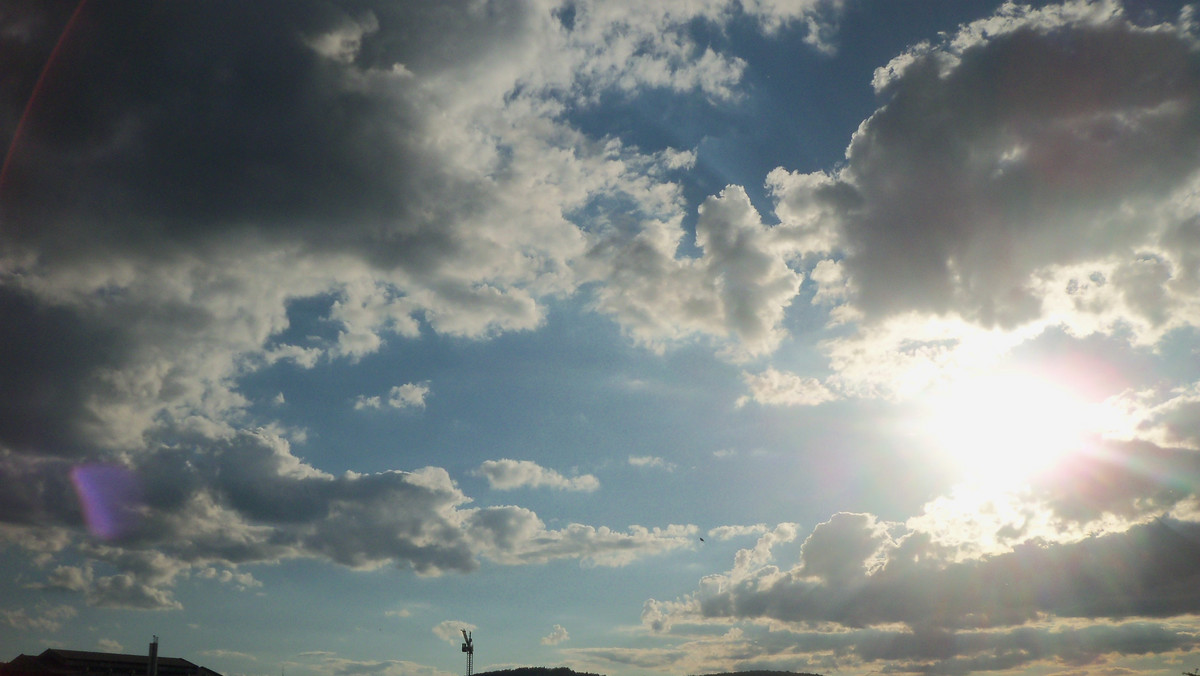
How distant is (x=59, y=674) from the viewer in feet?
650

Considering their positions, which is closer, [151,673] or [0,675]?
[0,675]

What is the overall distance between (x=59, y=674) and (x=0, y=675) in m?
17.7

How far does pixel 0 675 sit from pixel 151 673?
97.0 feet

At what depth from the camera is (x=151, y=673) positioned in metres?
196

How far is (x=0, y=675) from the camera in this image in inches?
7160

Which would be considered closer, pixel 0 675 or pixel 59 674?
pixel 0 675

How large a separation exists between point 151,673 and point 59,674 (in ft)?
76.8
